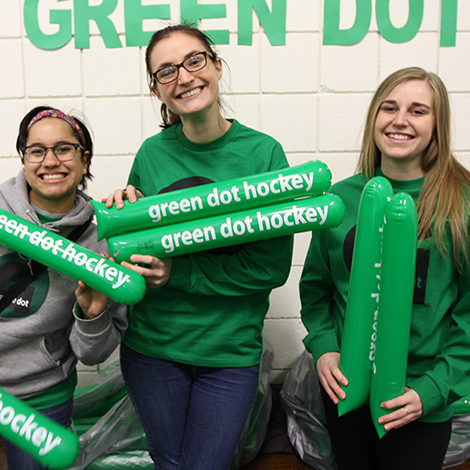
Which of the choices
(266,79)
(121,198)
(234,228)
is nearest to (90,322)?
(121,198)

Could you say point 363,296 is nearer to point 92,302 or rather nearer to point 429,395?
point 429,395

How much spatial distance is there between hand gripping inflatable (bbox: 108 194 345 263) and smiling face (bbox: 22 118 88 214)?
8.5 inches

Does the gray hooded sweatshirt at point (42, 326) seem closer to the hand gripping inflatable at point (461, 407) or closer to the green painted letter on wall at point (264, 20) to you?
the green painted letter on wall at point (264, 20)

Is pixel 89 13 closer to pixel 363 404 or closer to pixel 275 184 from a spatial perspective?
pixel 275 184

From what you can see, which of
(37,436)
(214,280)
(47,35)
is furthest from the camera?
(47,35)

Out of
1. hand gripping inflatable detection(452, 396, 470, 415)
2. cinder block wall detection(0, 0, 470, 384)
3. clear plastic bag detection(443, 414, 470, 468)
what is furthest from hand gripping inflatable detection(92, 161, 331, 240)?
clear plastic bag detection(443, 414, 470, 468)

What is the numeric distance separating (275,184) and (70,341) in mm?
628

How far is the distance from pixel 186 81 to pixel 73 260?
46cm

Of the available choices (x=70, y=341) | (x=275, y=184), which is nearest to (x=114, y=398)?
(x=70, y=341)

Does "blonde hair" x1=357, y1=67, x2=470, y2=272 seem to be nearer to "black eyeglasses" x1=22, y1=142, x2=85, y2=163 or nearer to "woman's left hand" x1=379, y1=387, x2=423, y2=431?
"woman's left hand" x1=379, y1=387, x2=423, y2=431

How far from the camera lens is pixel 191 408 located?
1.04 meters

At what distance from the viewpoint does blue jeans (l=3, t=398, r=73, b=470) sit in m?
1.03

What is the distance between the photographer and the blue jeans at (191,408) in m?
1.01

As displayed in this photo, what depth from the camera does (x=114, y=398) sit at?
176 centimetres
